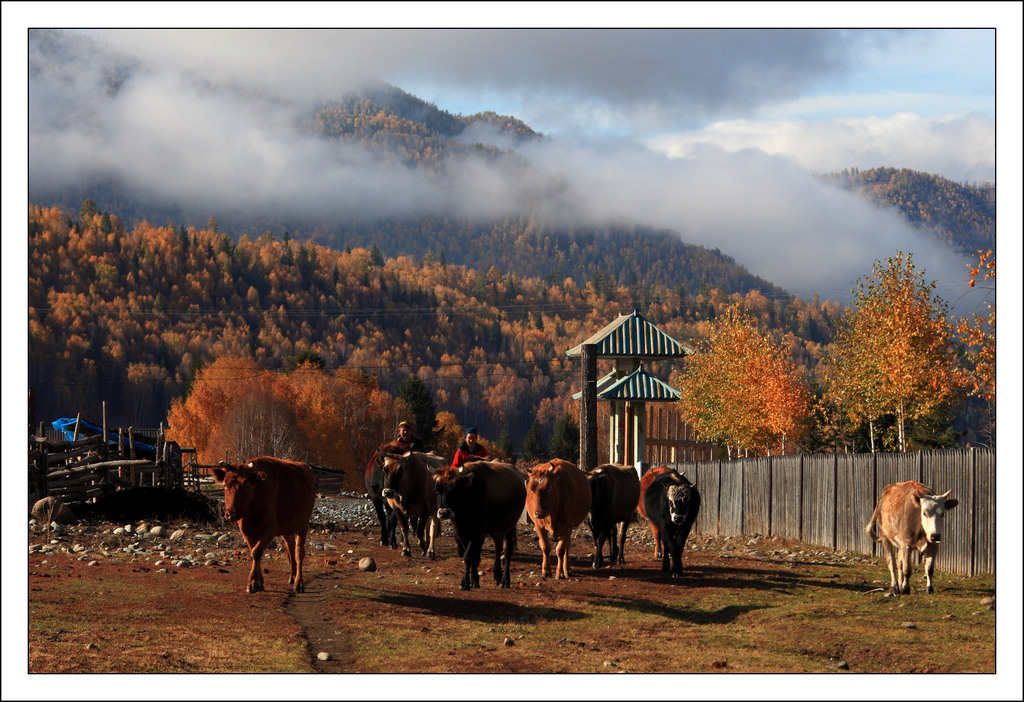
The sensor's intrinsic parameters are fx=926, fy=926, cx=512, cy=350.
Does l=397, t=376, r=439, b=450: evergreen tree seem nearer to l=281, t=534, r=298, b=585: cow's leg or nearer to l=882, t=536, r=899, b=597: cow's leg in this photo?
l=281, t=534, r=298, b=585: cow's leg

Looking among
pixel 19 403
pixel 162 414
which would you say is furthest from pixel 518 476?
pixel 162 414

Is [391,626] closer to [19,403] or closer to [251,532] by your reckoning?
[251,532]

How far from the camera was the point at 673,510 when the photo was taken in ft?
49.9

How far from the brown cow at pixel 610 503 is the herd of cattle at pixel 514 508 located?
2 cm

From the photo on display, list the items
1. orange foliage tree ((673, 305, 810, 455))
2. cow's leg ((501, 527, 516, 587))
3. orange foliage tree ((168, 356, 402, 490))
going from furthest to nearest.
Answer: orange foliage tree ((168, 356, 402, 490)), orange foliage tree ((673, 305, 810, 455)), cow's leg ((501, 527, 516, 587))

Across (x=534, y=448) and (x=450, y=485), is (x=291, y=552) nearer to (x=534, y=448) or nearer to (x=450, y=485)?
(x=450, y=485)

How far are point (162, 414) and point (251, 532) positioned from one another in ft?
392

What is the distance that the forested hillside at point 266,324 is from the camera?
115 m

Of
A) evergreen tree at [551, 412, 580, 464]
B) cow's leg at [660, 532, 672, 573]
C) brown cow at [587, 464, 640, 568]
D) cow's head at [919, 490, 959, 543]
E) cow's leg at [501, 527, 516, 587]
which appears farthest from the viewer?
evergreen tree at [551, 412, 580, 464]

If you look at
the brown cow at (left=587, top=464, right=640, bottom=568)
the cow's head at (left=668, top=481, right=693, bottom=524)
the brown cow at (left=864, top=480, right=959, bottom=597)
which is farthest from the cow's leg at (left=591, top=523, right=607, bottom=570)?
the brown cow at (left=864, top=480, right=959, bottom=597)

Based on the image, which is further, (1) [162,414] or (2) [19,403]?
(1) [162,414]

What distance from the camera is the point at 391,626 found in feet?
34.0

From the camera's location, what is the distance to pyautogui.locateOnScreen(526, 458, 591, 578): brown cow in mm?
14664

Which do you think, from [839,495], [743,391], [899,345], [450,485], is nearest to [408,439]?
[450,485]
